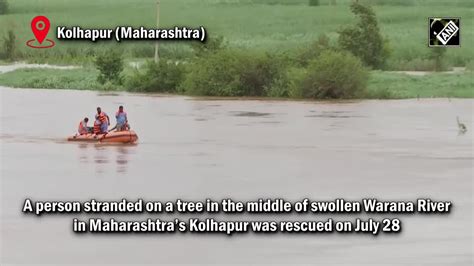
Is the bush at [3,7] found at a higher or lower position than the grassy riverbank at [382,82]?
higher

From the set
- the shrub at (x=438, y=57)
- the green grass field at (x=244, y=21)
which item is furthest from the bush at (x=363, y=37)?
the shrub at (x=438, y=57)

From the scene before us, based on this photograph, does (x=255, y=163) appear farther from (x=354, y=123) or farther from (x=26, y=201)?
(x=354, y=123)

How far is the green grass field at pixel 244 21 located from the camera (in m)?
67.6

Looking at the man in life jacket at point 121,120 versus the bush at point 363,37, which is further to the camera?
the bush at point 363,37

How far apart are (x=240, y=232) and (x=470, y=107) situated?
98.5 feet

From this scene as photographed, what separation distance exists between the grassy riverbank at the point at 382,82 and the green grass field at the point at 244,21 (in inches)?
234

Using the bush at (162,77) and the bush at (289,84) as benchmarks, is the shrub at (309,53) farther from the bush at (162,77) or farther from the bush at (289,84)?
the bush at (162,77)

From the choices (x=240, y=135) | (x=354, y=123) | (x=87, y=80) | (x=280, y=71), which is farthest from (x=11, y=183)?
(x=87, y=80)

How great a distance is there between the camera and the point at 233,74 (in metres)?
50.3

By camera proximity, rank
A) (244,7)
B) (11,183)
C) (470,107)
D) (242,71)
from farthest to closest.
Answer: (244,7) < (242,71) < (470,107) < (11,183)

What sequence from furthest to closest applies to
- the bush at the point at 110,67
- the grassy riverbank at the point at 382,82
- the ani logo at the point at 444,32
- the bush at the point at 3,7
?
1. the bush at the point at 3,7
2. the bush at the point at 110,67
3. the ani logo at the point at 444,32
4. the grassy riverbank at the point at 382,82

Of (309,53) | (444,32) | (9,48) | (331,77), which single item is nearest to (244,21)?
(9,48)

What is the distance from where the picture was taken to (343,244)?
16.6 metres

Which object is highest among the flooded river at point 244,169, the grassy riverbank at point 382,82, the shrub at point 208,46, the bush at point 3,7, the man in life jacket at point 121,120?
the bush at point 3,7
